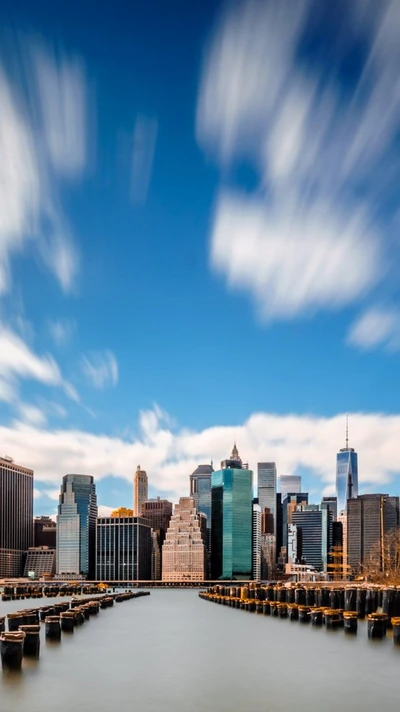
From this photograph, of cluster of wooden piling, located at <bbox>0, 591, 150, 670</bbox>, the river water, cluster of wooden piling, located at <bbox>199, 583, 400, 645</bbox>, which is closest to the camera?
the river water

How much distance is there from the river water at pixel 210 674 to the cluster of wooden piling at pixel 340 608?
6.03 ft

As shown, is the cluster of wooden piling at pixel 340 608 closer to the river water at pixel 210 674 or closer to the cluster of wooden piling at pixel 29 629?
the river water at pixel 210 674

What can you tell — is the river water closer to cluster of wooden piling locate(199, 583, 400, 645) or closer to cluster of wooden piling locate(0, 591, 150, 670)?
cluster of wooden piling locate(0, 591, 150, 670)

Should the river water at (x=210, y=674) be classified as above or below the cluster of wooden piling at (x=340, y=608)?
above

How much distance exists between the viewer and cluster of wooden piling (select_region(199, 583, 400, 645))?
257ft

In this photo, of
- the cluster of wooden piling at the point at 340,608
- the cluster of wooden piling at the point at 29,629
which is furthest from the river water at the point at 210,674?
the cluster of wooden piling at the point at 340,608

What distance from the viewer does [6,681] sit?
50.8 metres

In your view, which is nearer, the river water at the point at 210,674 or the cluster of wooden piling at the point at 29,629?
A: the river water at the point at 210,674

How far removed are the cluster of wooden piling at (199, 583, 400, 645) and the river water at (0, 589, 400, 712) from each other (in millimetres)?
1837

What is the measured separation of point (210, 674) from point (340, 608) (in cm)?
5526

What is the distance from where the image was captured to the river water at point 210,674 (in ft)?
152

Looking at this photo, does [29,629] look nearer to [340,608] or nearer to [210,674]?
[210,674]

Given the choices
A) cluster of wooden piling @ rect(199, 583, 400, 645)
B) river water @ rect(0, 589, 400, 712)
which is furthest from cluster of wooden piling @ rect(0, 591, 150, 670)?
cluster of wooden piling @ rect(199, 583, 400, 645)

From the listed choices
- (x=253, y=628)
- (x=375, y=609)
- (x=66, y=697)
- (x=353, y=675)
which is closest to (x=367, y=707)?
(x=353, y=675)
